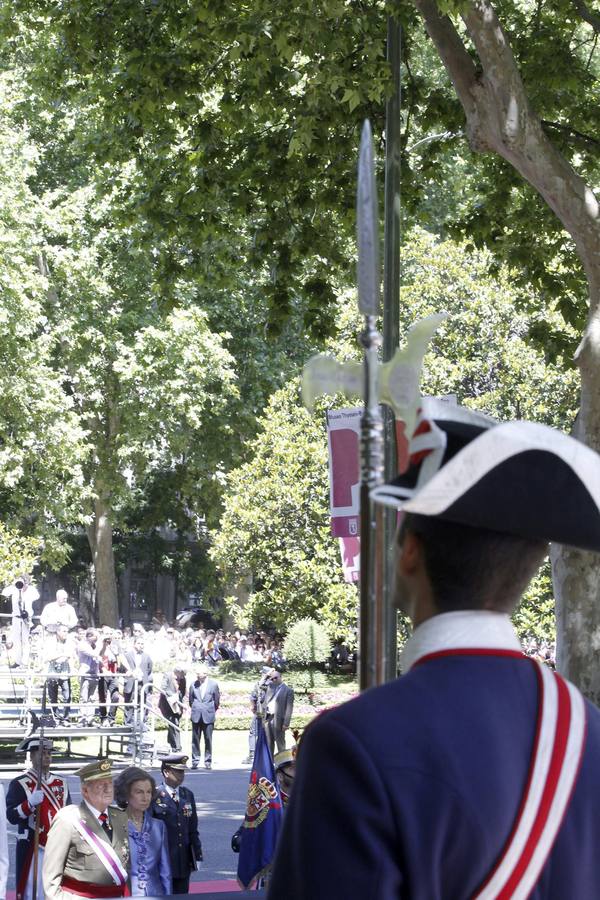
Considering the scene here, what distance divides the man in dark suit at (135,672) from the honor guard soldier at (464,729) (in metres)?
21.6

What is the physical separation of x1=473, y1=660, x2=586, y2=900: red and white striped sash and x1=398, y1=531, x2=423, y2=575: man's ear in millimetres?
239

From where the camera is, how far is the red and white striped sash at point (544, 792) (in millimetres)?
1695

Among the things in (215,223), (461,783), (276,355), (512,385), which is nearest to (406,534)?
(461,783)

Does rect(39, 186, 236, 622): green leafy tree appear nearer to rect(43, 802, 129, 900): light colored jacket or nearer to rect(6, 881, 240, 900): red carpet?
rect(6, 881, 240, 900): red carpet

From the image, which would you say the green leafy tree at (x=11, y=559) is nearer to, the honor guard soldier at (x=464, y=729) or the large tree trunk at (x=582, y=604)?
the large tree trunk at (x=582, y=604)

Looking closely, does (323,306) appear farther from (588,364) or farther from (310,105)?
(588,364)

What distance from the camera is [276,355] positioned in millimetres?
39531

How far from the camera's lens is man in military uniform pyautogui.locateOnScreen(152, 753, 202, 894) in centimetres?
1022

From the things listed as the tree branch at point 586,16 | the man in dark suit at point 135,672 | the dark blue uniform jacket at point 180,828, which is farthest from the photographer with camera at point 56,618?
the tree branch at point 586,16

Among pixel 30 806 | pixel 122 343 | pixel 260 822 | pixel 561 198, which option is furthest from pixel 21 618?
pixel 561 198

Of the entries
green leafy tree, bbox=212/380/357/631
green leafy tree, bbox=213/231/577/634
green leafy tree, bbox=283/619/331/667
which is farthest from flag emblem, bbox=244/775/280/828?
green leafy tree, bbox=283/619/331/667

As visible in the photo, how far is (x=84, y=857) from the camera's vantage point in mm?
8234

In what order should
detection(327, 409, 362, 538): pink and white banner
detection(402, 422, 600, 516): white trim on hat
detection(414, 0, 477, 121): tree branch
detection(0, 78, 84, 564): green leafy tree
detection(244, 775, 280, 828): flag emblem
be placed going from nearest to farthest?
detection(402, 422, 600, 516): white trim on hat, detection(414, 0, 477, 121): tree branch, detection(244, 775, 280, 828): flag emblem, detection(327, 409, 362, 538): pink and white banner, detection(0, 78, 84, 564): green leafy tree

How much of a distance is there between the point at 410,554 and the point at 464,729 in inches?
12.0
